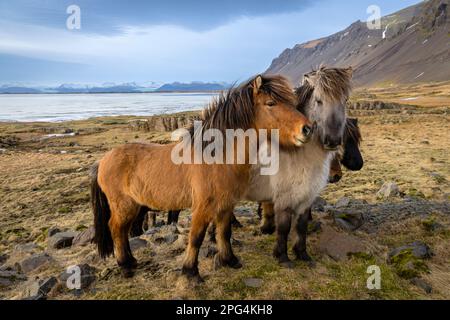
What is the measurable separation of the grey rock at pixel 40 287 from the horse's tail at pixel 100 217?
31.4 inches

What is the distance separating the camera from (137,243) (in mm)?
6242

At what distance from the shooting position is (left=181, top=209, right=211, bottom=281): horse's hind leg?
4426mm

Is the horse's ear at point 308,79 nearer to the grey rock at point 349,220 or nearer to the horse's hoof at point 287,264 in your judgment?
the horse's hoof at point 287,264

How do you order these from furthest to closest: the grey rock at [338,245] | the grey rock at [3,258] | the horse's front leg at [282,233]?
the grey rock at [3,258], the grey rock at [338,245], the horse's front leg at [282,233]

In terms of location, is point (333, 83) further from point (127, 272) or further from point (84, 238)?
point (84, 238)

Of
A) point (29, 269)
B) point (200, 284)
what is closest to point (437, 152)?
Answer: point (200, 284)

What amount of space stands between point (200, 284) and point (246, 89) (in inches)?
109

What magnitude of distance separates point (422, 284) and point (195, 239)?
3260mm

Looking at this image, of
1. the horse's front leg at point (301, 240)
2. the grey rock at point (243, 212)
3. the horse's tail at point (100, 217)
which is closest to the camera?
the horse's tail at point (100, 217)

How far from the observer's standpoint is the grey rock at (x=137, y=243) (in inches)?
241

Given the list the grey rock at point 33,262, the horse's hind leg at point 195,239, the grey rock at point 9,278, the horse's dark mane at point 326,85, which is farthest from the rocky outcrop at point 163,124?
the horse's hind leg at point 195,239

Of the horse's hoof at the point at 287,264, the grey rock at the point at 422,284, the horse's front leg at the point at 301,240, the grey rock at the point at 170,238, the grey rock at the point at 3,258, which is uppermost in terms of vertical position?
the horse's front leg at the point at 301,240

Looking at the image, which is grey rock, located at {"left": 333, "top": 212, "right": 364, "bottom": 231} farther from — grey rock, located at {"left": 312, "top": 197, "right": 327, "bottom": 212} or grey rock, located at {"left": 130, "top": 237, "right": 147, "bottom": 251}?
grey rock, located at {"left": 130, "top": 237, "right": 147, "bottom": 251}

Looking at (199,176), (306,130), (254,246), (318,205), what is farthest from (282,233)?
(318,205)
